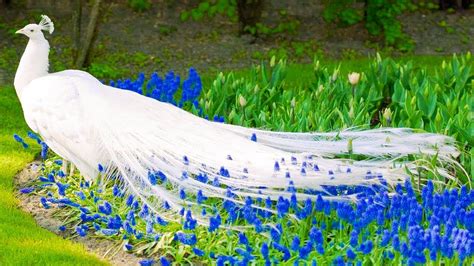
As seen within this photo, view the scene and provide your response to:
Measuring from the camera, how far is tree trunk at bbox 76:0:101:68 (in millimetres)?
8586

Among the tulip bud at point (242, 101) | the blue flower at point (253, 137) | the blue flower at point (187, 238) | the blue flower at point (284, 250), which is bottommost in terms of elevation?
the blue flower at point (187, 238)

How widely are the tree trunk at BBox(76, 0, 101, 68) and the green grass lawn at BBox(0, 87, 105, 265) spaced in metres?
2.48

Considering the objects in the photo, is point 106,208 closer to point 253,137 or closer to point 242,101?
point 253,137

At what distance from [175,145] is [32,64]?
4.23ft

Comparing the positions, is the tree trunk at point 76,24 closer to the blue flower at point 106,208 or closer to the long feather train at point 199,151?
the long feather train at point 199,151

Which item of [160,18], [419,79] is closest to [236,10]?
[160,18]

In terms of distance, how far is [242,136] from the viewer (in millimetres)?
5160

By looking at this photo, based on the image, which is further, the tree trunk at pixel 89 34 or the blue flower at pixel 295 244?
the tree trunk at pixel 89 34

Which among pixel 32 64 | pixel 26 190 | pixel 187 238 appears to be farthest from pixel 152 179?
pixel 32 64

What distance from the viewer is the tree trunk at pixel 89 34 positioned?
8586 millimetres

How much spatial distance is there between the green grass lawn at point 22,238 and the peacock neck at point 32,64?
635 millimetres

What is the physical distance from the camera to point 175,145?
195 inches

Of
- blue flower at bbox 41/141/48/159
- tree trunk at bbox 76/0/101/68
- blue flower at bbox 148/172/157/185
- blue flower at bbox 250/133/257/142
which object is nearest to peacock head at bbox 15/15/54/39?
blue flower at bbox 41/141/48/159

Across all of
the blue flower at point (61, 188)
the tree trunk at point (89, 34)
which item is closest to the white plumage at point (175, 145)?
the blue flower at point (61, 188)
